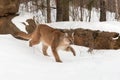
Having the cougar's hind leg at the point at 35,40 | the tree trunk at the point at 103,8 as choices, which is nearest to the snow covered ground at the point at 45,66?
the cougar's hind leg at the point at 35,40

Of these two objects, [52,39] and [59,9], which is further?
[59,9]

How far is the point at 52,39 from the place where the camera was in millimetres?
8164

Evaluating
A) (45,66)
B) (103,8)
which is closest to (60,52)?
(45,66)

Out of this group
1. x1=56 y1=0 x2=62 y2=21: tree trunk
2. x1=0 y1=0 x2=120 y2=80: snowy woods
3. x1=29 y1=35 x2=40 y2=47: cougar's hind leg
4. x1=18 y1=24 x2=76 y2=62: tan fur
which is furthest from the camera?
x1=56 y1=0 x2=62 y2=21: tree trunk

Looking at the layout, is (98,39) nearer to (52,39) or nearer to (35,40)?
(35,40)

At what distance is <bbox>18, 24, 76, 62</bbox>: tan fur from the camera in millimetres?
7961

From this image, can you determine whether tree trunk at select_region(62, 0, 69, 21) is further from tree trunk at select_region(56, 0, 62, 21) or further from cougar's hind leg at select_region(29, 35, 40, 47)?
cougar's hind leg at select_region(29, 35, 40, 47)

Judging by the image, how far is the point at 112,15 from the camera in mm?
19094

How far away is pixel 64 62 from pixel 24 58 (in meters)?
0.96

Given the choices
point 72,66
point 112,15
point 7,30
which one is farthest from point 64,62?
point 112,15

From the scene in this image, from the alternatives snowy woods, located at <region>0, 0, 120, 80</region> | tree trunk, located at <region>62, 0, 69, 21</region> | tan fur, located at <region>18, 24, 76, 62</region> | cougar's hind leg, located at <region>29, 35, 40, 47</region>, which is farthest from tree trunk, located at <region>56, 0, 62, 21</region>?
cougar's hind leg, located at <region>29, 35, 40, 47</region>

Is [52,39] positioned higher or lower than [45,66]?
higher

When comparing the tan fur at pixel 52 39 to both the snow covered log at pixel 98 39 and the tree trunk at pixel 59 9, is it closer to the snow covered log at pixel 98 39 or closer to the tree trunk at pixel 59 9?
the snow covered log at pixel 98 39

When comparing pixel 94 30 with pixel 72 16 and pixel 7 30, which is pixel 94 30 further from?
pixel 72 16
